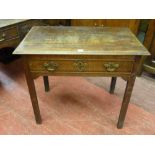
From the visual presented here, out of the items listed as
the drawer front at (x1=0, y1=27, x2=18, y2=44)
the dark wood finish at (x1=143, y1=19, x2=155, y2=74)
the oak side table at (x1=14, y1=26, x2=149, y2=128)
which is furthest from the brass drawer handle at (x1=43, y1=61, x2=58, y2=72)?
the dark wood finish at (x1=143, y1=19, x2=155, y2=74)

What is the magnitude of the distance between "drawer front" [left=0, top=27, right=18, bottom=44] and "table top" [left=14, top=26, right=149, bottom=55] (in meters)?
0.34

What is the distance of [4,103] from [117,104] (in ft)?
3.79

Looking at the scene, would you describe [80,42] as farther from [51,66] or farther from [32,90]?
[32,90]

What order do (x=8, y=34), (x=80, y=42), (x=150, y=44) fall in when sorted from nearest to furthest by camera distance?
(x=80, y=42)
(x=8, y=34)
(x=150, y=44)

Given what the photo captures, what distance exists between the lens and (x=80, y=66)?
107 cm

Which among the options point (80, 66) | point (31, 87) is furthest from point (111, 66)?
point (31, 87)

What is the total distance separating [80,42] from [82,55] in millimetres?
159

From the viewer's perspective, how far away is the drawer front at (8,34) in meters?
1.50

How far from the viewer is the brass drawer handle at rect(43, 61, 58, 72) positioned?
1063mm

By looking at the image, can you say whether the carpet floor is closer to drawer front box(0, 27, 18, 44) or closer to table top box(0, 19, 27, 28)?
drawer front box(0, 27, 18, 44)

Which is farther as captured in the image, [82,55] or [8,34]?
[8,34]

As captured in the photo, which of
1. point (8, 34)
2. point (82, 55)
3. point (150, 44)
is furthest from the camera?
point (150, 44)

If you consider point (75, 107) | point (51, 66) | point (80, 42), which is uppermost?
point (80, 42)

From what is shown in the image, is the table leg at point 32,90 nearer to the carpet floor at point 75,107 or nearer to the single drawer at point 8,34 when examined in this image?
the carpet floor at point 75,107
